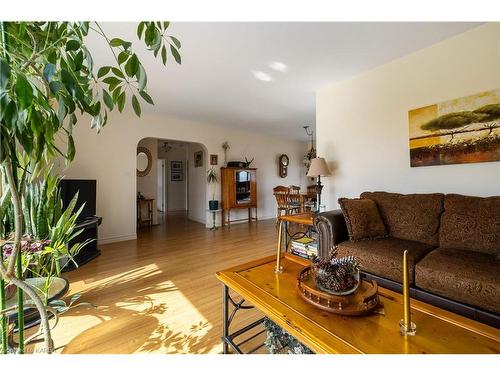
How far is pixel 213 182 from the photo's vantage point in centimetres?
508

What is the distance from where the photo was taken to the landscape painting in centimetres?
190

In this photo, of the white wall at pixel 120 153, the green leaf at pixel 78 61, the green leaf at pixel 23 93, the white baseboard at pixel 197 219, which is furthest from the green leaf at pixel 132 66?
the white baseboard at pixel 197 219

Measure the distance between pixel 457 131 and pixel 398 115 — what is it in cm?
56

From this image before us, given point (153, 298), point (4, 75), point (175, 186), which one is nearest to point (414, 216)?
point (153, 298)

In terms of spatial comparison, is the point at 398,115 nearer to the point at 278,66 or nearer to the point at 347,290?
the point at 278,66

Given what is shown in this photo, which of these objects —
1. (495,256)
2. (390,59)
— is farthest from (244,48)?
(495,256)

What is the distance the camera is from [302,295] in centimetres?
102

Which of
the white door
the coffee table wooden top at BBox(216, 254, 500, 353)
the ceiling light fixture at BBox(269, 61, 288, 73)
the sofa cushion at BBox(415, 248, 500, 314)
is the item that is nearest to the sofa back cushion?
the sofa cushion at BBox(415, 248, 500, 314)

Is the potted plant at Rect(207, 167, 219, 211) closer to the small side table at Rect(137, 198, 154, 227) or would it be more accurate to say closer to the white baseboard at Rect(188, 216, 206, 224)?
the white baseboard at Rect(188, 216, 206, 224)

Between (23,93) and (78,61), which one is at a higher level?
(78,61)

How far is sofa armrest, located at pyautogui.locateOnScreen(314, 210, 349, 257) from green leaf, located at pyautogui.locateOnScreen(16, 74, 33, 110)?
203cm

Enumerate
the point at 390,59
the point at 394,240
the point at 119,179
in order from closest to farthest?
1. the point at 394,240
2. the point at 390,59
3. the point at 119,179

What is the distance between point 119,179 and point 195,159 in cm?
209
